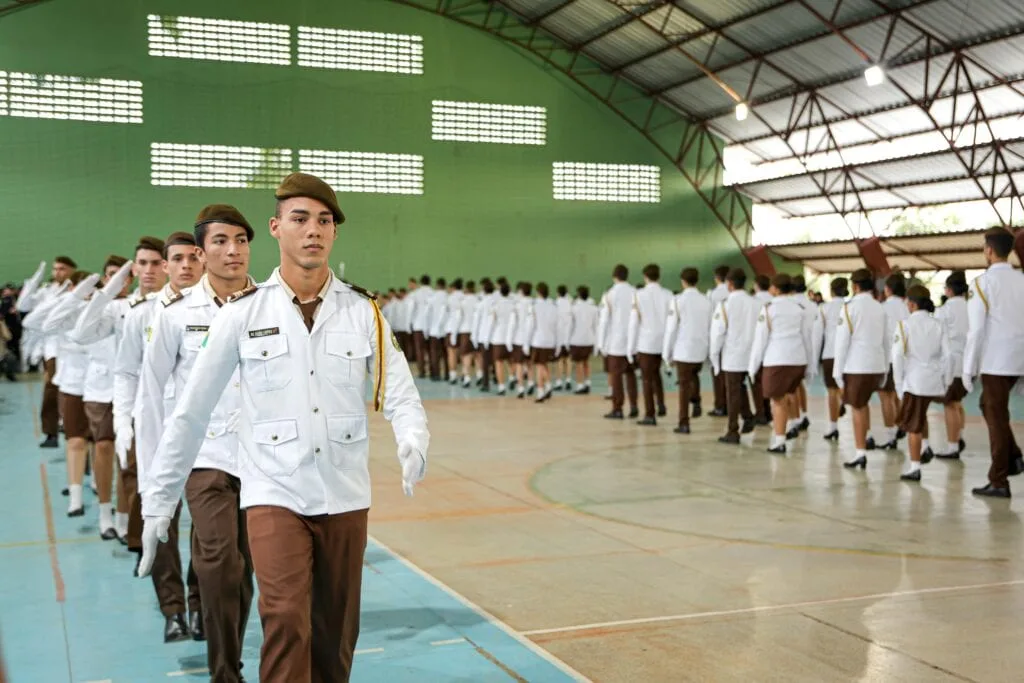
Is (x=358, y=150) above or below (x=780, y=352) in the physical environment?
above

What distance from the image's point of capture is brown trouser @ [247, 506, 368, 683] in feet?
9.93

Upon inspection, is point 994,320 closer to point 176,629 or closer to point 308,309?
point 176,629

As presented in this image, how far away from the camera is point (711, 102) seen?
2675cm

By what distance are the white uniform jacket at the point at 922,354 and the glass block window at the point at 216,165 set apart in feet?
57.1

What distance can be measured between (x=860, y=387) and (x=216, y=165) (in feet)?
59.1

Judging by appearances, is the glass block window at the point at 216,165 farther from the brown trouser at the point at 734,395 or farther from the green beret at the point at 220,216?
the green beret at the point at 220,216

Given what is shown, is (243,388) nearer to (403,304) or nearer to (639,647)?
(639,647)

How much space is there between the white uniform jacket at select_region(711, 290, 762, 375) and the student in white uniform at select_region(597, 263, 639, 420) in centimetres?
167

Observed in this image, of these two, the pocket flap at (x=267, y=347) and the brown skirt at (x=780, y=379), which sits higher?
the pocket flap at (x=267, y=347)

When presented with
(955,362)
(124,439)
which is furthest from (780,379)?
(124,439)

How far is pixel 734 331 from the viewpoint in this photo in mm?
12648

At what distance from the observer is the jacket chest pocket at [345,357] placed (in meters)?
3.21

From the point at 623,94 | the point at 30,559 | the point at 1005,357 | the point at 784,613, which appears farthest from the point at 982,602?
the point at 623,94

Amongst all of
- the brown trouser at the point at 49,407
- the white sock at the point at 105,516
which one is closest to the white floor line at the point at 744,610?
the white sock at the point at 105,516
